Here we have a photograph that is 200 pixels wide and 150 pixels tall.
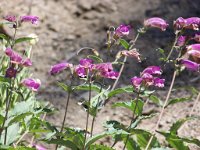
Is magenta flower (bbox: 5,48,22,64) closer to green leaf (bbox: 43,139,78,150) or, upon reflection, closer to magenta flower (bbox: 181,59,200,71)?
green leaf (bbox: 43,139,78,150)

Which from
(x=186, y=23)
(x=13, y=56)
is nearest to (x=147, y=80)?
(x=186, y=23)

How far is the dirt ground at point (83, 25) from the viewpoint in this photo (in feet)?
15.3

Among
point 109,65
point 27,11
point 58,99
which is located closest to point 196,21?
point 109,65

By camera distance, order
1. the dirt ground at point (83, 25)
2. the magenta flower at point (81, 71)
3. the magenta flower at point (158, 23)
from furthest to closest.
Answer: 1. the dirt ground at point (83, 25)
2. the magenta flower at point (158, 23)
3. the magenta flower at point (81, 71)

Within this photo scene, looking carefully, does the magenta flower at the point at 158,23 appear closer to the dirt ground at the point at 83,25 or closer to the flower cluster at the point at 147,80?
the flower cluster at the point at 147,80

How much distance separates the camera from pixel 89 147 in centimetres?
241

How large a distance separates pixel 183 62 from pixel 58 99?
1998 mm

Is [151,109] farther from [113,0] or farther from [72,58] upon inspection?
[113,0]

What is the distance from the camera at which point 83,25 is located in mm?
5562

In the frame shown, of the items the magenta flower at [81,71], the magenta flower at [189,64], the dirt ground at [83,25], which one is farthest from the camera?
the dirt ground at [83,25]

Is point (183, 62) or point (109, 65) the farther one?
point (183, 62)

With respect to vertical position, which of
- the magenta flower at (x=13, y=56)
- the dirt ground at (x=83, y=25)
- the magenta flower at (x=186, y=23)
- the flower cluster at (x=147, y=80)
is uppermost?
the magenta flower at (x=186, y=23)

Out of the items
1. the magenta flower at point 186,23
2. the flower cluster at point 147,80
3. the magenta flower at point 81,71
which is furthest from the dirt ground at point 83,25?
the magenta flower at point 81,71

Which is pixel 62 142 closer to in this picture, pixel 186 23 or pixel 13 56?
pixel 13 56
